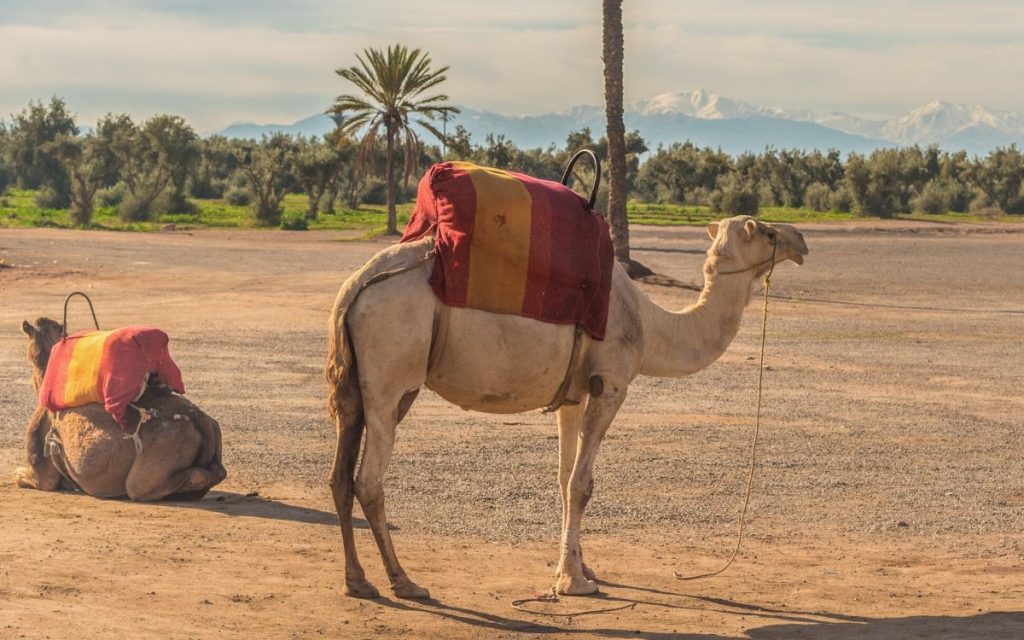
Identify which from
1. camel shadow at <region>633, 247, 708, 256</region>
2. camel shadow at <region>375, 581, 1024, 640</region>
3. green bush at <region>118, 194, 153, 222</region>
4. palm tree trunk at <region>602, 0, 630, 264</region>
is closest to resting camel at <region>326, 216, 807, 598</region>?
camel shadow at <region>375, 581, 1024, 640</region>

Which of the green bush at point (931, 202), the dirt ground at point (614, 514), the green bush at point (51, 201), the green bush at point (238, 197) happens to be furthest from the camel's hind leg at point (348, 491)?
the green bush at point (238, 197)

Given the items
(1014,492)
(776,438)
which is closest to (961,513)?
(1014,492)

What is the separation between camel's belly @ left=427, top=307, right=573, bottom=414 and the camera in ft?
27.9

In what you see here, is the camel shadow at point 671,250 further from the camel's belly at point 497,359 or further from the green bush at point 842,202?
the camel's belly at point 497,359

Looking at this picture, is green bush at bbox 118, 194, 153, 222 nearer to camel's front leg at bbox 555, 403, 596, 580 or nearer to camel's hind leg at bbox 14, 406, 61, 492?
camel's hind leg at bbox 14, 406, 61, 492

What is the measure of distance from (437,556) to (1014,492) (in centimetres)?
535

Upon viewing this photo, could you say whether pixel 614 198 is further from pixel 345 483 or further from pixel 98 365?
pixel 345 483

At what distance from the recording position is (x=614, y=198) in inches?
1200

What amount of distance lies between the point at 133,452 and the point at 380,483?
3.07 meters

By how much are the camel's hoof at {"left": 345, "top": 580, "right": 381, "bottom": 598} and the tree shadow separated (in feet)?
7.32

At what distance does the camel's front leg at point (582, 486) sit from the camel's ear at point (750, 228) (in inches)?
53.9

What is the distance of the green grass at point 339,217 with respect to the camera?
177 feet

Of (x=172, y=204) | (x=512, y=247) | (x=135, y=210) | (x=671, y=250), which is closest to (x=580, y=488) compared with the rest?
(x=512, y=247)

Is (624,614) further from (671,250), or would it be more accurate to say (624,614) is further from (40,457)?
(671,250)
